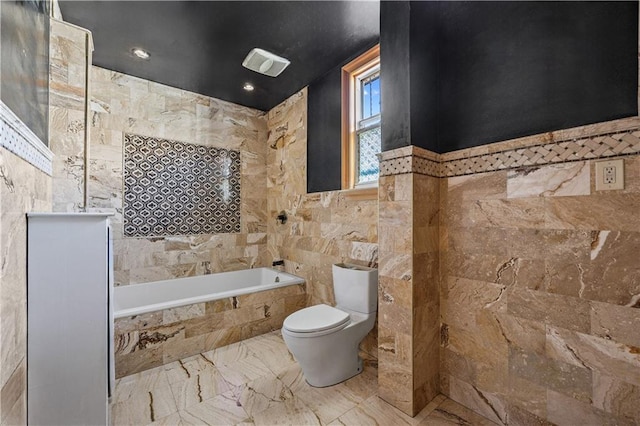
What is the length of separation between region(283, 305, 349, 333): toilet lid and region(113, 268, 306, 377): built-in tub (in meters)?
0.81

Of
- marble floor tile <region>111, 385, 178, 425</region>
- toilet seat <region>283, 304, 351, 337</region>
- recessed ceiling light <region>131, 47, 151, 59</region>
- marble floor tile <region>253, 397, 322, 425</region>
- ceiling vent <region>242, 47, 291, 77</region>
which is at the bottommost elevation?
marble floor tile <region>253, 397, 322, 425</region>

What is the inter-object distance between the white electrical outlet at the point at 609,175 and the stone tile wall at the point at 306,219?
1.35 metres

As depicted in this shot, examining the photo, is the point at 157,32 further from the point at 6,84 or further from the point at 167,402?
the point at 167,402

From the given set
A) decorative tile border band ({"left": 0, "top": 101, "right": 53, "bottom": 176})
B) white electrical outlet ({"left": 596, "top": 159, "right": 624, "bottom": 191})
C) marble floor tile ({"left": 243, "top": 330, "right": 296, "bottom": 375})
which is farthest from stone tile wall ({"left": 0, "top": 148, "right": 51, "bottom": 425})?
white electrical outlet ({"left": 596, "top": 159, "right": 624, "bottom": 191})

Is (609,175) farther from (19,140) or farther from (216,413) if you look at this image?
(19,140)

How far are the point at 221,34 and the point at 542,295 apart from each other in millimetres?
2819

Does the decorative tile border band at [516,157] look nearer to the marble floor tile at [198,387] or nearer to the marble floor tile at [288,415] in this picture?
the marble floor tile at [288,415]

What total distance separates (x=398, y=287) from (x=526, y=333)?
0.67 m

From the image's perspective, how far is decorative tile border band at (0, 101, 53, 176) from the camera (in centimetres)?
94

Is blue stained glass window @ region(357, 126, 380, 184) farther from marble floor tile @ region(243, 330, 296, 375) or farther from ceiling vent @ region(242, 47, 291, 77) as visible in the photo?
marble floor tile @ region(243, 330, 296, 375)

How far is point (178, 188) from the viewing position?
123 inches

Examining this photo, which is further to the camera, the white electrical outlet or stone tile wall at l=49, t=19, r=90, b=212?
stone tile wall at l=49, t=19, r=90, b=212

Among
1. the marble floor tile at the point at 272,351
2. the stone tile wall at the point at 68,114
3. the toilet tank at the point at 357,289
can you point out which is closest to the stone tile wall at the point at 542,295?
the toilet tank at the point at 357,289

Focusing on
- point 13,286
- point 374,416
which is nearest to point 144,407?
point 13,286
